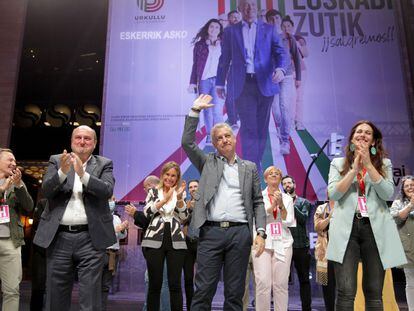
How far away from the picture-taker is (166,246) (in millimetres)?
3238

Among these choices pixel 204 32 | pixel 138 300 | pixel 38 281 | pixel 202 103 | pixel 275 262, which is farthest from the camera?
pixel 204 32

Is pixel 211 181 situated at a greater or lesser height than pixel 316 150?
Result: lesser

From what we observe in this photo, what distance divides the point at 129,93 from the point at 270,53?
2584 mm

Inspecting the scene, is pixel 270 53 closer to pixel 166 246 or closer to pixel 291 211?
pixel 291 211

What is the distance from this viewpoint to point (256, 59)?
22.7 ft

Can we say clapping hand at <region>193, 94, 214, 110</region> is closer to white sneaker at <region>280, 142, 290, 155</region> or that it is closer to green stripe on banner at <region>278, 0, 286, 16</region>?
white sneaker at <region>280, 142, 290, 155</region>

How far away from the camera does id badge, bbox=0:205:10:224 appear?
315 cm

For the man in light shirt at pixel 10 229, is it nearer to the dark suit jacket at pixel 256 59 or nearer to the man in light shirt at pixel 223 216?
the man in light shirt at pixel 223 216

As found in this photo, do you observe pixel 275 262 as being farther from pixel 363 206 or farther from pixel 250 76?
pixel 250 76

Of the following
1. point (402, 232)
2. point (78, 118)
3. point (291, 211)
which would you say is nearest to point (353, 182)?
point (291, 211)

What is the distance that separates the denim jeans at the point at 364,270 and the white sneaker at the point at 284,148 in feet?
14.4

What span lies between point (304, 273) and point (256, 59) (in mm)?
4062

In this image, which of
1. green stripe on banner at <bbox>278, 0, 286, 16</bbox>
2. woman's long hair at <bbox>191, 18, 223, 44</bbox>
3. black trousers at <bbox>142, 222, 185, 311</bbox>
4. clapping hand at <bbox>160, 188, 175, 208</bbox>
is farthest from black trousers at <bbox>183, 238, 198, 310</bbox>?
green stripe on banner at <bbox>278, 0, 286, 16</bbox>

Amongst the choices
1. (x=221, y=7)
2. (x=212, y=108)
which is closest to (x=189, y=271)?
(x=212, y=108)
